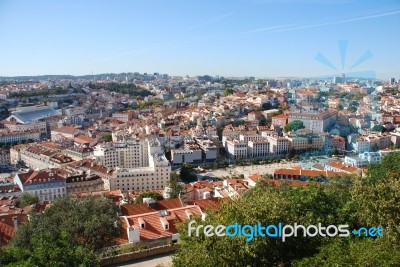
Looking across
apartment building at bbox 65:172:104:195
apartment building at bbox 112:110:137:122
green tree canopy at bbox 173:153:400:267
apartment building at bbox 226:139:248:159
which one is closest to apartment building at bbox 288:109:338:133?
apartment building at bbox 226:139:248:159

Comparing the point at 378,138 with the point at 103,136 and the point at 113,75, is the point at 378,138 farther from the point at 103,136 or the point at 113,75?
the point at 113,75

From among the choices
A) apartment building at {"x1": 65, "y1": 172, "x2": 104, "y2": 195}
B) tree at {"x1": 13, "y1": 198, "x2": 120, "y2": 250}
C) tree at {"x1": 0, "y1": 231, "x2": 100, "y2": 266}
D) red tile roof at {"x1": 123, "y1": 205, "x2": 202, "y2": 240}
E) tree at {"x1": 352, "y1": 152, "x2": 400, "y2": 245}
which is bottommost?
apartment building at {"x1": 65, "y1": 172, "x2": 104, "y2": 195}

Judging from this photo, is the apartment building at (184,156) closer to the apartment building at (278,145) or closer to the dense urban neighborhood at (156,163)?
the dense urban neighborhood at (156,163)

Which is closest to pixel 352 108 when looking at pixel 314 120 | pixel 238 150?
pixel 314 120

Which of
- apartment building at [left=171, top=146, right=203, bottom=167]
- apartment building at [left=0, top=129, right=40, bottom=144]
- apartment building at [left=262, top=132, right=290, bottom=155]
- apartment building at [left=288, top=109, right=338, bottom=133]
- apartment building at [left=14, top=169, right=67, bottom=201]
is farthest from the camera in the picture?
apartment building at [left=288, top=109, right=338, bottom=133]

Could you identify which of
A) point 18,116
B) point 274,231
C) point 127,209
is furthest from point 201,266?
point 18,116

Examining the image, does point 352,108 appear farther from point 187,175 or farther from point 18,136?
point 18,136

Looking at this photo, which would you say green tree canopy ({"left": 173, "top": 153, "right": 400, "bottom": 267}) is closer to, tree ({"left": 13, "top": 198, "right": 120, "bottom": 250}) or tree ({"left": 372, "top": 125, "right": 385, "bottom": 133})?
tree ({"left": 13, "top": 198, "right": 120, "bottom": 250})

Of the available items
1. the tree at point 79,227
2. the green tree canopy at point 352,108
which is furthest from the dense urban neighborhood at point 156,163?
the green tree canopy at point 352,108
